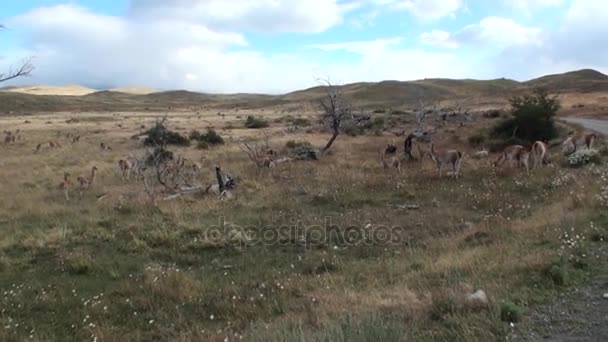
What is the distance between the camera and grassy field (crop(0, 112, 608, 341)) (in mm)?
6719

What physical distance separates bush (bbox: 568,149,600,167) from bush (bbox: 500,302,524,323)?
44.7 feet

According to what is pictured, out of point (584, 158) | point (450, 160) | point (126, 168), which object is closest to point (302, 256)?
point (450, 160)

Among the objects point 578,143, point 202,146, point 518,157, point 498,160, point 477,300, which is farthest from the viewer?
point 202,146

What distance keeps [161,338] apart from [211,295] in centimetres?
151

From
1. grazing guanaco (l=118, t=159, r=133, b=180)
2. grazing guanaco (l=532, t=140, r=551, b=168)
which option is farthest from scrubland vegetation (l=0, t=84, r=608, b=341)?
grazing guanaco (l=118, t=159, r=133, b=180)

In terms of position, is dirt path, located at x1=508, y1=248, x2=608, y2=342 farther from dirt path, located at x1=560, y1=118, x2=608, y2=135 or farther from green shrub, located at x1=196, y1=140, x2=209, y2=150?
green shrub, located at x1=196, y1=140, x2=209, y2=150

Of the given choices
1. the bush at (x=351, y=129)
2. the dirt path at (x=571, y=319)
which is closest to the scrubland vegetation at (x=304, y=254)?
the dirt path at (x=571, y=319)

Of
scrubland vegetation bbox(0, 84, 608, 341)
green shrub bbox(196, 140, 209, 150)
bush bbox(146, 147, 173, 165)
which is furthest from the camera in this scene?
green shrub bbox(196, 140, 209, 150)

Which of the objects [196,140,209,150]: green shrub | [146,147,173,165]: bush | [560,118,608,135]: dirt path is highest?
[560,118,608,135]: dirt path

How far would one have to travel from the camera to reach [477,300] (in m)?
6.30

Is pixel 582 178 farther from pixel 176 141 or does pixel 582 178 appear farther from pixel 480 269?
pixel 176 141

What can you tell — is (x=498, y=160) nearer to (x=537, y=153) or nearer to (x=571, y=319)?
(x=537, y=153)

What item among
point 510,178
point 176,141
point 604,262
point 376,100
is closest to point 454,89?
point 376,100

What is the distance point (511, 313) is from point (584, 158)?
1392 cm
